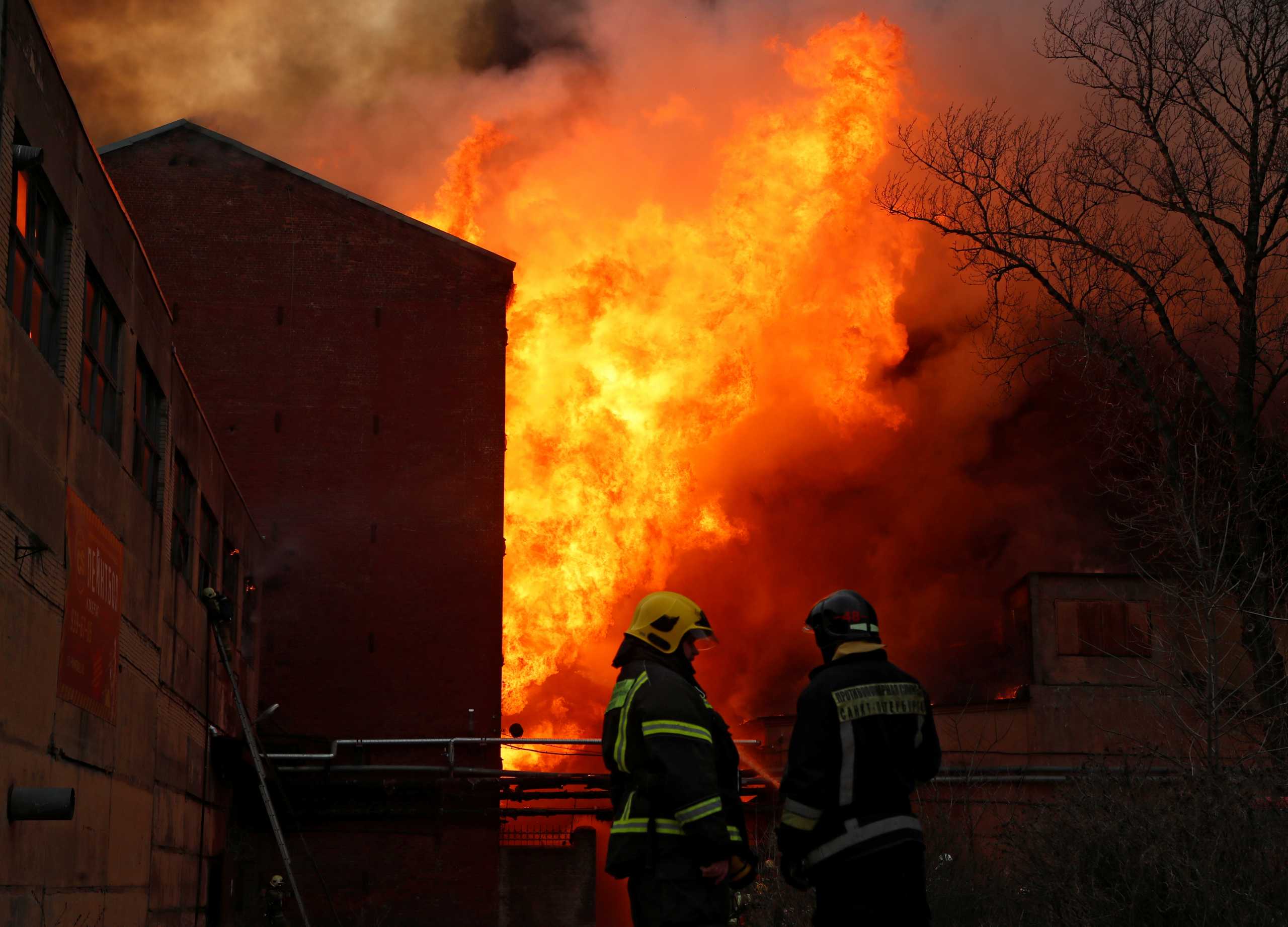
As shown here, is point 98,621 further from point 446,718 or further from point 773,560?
point 773,560

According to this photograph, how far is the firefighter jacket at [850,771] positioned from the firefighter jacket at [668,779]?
0.27 metres

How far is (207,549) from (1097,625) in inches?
593

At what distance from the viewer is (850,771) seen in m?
5.08

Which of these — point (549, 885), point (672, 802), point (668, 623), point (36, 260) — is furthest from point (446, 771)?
point (672, 802)

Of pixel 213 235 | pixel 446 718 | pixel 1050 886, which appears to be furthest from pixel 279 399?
pixel 1050 886

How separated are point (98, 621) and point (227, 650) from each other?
25.8ft

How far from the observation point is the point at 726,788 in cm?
542

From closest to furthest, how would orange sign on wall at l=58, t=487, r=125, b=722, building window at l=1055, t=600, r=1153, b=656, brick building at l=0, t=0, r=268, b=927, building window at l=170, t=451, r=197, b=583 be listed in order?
brick building at l=0, t=0, r=268, b=927 → orange sign on wall at l=58, t=487, r=125, b=722 → building window at l=170, t=451, r=197, b=583 → building window at l=1055, t=600, r=1153, b=656

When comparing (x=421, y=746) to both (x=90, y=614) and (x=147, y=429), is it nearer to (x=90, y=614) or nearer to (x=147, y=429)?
(x=147, y=429)

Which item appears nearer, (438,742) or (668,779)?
(668,779)

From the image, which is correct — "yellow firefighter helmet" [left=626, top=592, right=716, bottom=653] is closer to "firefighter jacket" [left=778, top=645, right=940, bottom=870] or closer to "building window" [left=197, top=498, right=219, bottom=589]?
"firefighter jacket" [left=778, top=645, right=940, bottom=870]

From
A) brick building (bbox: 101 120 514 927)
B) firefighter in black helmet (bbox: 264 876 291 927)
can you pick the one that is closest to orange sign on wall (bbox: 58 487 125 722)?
firefighter in black helmet (bbox: 264 876 291 927)

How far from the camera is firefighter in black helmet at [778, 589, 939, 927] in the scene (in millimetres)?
5027

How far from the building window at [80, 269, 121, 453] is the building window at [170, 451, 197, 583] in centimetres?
295
